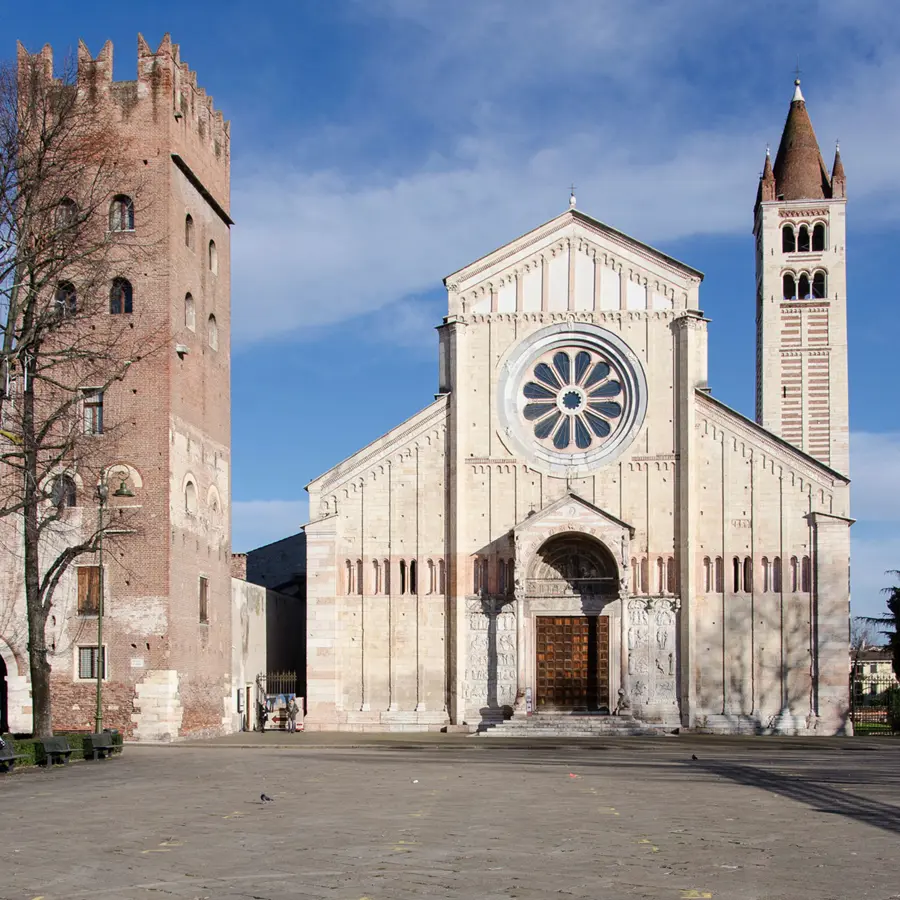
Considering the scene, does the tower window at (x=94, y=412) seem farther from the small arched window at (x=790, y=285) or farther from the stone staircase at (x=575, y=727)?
the small arched window at (x=790, y=285)

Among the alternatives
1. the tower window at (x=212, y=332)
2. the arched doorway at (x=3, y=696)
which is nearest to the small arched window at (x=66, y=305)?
the tower window at (x=212, y=332)

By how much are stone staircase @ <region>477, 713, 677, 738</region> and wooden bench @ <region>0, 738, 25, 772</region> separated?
60.2 ft

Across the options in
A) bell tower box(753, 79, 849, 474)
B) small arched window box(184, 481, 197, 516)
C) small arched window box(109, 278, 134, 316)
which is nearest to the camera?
small arched window box(109, 278, 134, 316)

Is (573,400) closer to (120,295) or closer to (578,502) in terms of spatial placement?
(578,502)

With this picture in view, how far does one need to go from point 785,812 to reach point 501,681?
25.4 meters

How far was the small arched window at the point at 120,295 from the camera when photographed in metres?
40.0

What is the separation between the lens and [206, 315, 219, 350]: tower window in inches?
1713

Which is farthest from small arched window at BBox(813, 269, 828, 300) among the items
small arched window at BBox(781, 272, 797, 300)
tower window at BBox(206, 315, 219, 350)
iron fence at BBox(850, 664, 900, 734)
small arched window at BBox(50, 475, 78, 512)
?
small arched window at BBox(50, 475, 78, 512)

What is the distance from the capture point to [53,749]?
27.6 m

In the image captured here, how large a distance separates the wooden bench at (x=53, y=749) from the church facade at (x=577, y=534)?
1660cm

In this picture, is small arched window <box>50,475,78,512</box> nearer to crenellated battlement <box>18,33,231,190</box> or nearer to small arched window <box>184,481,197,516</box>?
small arched window <box>184,481,197,516</box>

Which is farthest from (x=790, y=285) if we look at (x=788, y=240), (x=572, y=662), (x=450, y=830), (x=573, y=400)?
(x=450, y=830)

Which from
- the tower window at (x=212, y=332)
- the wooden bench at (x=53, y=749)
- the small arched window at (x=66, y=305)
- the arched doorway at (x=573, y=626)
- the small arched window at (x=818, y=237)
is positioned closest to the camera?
the wooden bench at (x=53, y=749)

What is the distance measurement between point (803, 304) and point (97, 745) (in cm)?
3738
